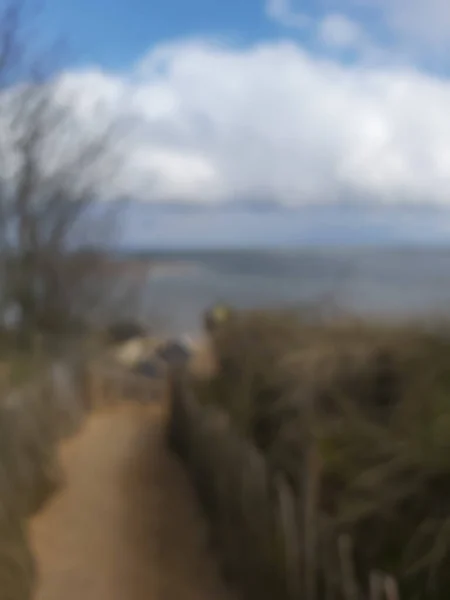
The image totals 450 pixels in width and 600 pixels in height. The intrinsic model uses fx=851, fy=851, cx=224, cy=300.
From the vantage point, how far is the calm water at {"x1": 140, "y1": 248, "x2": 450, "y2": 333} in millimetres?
3514

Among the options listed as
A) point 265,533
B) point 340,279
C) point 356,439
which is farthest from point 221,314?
point 265,533

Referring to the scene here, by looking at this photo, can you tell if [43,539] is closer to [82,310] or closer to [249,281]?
[249,281]

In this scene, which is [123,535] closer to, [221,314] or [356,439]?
[356,439]

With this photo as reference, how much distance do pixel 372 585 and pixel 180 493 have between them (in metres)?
3.12

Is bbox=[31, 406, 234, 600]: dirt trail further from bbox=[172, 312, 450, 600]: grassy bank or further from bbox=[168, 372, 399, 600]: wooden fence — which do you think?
bbox=[172, 312, 450, 600]: grassy bank

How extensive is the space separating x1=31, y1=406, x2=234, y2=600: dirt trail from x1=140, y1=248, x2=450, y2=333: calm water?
1167 mm

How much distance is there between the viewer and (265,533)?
253 centimetres

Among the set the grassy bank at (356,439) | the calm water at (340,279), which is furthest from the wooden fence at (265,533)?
the calm water at (340,279)

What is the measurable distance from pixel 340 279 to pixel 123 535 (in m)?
1.59

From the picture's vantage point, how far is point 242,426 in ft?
12.5

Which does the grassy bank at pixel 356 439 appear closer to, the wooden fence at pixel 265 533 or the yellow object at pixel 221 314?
the wooden fence at pixel 265 533

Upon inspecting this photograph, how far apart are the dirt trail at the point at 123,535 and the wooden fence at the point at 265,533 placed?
0.60ft

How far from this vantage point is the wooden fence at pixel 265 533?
2.00m

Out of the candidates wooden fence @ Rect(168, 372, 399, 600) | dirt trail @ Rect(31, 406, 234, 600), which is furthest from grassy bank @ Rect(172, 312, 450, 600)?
dirt trail @ Rect(31, 406, 234, 600)
